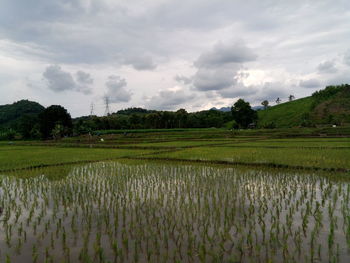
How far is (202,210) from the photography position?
6.05m

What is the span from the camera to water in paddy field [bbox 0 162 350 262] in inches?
161

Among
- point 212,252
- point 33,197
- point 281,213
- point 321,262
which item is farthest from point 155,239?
point 33,197

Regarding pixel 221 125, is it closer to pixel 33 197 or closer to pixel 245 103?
pixel 245 103

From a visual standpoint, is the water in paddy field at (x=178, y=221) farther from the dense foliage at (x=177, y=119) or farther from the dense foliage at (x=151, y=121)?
the dense foliage at (x=151, y=121)

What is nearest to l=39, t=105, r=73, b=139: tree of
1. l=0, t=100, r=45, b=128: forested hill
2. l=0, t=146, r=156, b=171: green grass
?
l=0, t=146, r=156, b=171: green grass

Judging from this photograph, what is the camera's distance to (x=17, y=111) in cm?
8512

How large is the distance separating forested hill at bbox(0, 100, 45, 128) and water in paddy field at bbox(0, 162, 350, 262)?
274 feet

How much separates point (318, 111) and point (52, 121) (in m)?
63.3

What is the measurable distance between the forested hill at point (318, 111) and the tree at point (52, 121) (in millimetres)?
43360

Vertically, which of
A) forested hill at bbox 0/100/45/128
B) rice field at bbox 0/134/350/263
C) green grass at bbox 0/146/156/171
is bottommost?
rice field at bbox 0/134/350/263

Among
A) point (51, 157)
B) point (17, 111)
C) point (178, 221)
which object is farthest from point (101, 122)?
point (178, 221)

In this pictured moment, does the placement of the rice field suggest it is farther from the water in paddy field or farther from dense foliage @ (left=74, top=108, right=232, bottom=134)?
dense foliage @ (left=74, top=108, right=232, bottom=134)

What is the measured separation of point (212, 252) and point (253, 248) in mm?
768

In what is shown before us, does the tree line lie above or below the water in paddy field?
above
